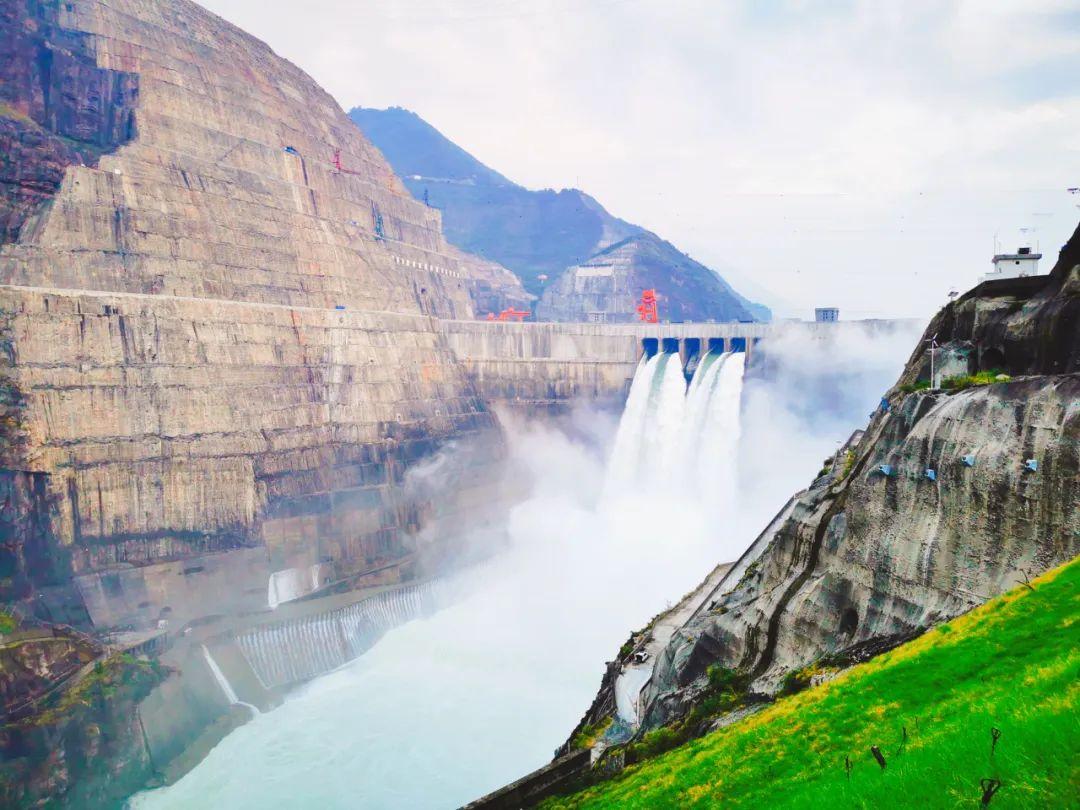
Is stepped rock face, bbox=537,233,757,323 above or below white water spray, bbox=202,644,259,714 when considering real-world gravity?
above

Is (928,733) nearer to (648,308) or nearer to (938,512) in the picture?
(938,512)

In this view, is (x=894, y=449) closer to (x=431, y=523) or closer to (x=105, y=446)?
(x=105, y=446)

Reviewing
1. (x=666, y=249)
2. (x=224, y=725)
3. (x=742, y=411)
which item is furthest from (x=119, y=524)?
(x=666, y=249)

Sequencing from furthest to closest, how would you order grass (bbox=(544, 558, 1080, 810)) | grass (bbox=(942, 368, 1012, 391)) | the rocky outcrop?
the rocky outcrop → grass (bbox=(942, 368, 1012, 391)) → grass (bbox=(544, 558, 1080, 810))

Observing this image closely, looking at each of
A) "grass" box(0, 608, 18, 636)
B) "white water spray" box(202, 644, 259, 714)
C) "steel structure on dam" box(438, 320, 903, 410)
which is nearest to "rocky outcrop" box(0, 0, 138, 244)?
"grass" box(0, 608, 18, 636)

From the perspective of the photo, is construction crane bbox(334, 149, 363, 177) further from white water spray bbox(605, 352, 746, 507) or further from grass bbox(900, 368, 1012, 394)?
grass bbox(900, 368, 1012, 394)

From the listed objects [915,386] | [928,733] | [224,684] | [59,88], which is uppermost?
[59,88]

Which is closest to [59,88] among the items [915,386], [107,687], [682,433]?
[107,687]
